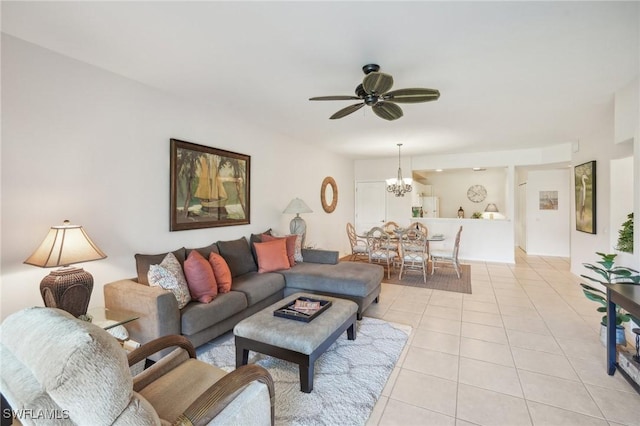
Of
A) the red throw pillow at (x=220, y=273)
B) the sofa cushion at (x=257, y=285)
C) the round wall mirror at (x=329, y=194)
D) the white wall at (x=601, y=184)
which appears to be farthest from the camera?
the round wall mirror at (x=329, y=194)

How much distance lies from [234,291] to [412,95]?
8.10ft

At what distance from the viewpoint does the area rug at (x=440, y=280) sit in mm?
4662

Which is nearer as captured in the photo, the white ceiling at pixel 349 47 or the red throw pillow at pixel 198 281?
the white ceiling at pixel 349 47

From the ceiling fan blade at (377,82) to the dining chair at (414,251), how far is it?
351 centimetres

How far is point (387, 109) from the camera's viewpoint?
2.68m

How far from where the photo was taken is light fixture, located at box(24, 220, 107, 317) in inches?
79.0

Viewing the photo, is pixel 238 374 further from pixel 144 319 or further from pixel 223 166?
pixel 223 166

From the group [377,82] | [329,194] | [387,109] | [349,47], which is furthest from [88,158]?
[329,194]

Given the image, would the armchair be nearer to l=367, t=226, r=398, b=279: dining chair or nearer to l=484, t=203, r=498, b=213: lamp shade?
l=367, t=226, r=398, b=279: dining chair

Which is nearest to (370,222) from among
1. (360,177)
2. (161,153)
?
(360,177)

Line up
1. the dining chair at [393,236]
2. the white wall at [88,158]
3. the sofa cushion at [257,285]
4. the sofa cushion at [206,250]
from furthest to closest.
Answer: the dining chair at [393,236], the sofa cushion at [206,250], the sofa cushion at [257,285], the white wall at [88,158]

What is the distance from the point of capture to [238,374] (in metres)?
1.38

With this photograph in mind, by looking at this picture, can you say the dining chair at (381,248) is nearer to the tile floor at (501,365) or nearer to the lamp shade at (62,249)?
the tile floor at (501,365)

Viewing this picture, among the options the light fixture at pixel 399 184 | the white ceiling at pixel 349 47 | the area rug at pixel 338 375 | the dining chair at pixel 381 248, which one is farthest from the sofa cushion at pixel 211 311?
the light fixture at pixel 399 184
